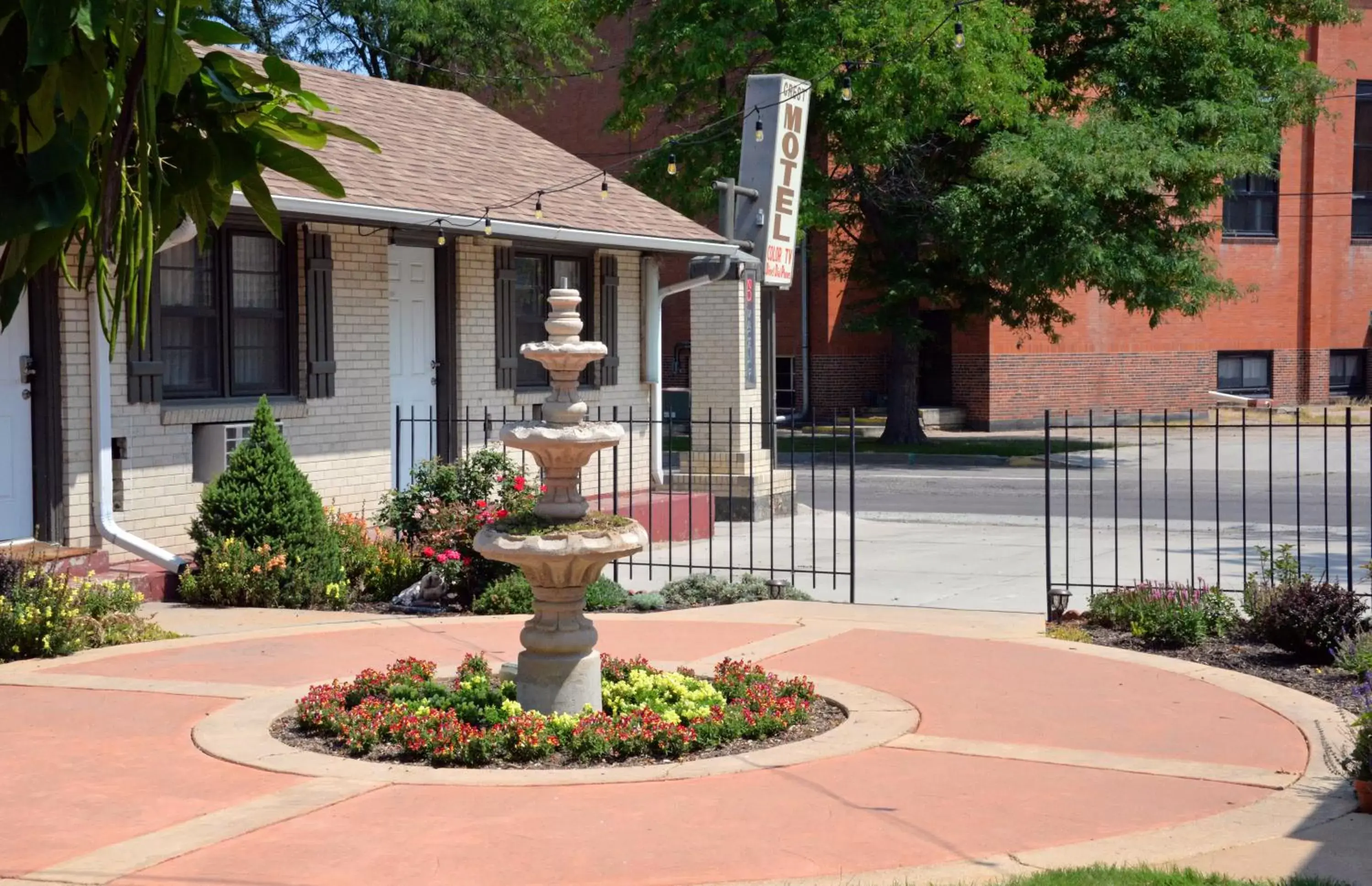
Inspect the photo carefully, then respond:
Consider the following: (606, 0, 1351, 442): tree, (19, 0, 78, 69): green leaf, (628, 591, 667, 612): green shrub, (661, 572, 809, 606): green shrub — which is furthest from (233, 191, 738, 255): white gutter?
(19, 0, 78, 69): green leaf

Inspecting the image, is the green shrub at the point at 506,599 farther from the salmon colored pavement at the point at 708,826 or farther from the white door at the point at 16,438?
the salmon colored pavement at the point at 708,826

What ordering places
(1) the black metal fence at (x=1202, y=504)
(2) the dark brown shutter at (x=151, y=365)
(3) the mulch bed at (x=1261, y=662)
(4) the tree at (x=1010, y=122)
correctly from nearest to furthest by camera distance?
1. (3) the mulch bed at (x=1261, y=662)
2. (1) the black metal fence at (x=1202, y=504)
3. (2) the dark brown shutter at (x=151, y=365)
4. (4) the tree at (x=1010, y=122)

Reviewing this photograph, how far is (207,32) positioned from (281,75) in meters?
0.15

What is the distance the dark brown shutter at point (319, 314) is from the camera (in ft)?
48.6

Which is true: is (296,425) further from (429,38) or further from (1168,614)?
(429,38)

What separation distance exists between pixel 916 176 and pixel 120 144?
91.5ft

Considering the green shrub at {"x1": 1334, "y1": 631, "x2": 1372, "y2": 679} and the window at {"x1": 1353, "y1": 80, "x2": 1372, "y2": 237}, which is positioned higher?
the window at {"x1": 1353, "y1": 80, "x2": 1372, "y2": 237}

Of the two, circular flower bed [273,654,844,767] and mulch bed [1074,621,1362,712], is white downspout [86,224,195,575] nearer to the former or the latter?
circular flower bed [273,654,844,767]

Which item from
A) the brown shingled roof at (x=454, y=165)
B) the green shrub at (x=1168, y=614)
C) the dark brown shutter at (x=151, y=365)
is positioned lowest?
the green shrub at (x=1168, y=614)

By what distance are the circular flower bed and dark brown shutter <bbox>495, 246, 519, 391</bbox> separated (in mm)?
8758

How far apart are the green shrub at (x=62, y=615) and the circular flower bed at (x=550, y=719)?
7.89 feet

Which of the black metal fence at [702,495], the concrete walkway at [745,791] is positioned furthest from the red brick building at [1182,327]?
the concrete walkway at [745,791]

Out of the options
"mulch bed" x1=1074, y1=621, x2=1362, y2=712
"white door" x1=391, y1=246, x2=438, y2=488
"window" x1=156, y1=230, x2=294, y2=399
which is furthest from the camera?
"white door" x1=391, y1=246, x2=438, y2=488

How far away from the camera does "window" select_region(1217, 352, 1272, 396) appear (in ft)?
141
